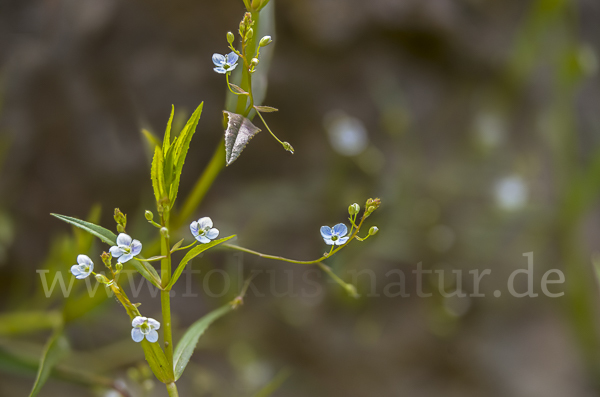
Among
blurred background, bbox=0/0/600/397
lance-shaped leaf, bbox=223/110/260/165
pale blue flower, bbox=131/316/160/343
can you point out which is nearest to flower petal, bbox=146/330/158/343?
pale blue flower, bbox=131/316/160/343

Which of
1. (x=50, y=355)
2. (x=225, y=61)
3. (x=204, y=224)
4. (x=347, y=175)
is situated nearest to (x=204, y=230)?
(x=204, y=224)

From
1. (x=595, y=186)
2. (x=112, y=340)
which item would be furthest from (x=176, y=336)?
(x=595, y=186)

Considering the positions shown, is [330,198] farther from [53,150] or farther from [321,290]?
[53,150]

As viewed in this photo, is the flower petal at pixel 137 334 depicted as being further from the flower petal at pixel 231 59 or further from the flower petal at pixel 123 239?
the flower petal at pixel 231 59

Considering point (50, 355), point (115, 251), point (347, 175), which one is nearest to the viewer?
point (115, 251)

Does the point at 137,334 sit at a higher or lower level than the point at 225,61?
lower

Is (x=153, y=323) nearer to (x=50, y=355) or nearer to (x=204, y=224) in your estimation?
(x=204, y=224)

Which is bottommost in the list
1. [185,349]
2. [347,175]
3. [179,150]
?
[347,175]
